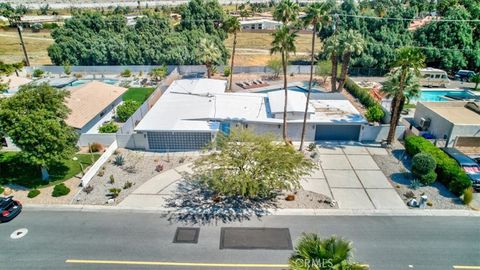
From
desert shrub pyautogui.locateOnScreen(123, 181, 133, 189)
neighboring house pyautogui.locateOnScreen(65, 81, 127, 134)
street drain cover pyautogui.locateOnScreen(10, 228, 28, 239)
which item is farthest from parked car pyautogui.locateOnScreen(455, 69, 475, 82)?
street drain cover pyautogui.locateOnScreen(10, 228, 28, 239)

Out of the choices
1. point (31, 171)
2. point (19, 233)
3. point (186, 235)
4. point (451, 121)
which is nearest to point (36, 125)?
point (31, 171)

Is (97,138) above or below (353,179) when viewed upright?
above

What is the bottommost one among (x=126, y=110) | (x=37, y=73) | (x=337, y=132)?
(x=337, y=132)

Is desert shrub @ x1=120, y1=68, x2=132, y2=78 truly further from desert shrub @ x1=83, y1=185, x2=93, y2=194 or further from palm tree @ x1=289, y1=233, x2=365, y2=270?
palm tree @ x1=289, y1=233, x2=365, y2=270

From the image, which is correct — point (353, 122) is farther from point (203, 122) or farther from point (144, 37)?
point (144, 37)

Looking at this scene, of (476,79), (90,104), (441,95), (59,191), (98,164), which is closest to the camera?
(59,191)

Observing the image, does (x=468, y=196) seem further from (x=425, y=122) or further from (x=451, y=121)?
(x=425, y=122)
